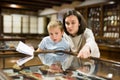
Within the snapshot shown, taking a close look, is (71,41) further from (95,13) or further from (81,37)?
(95,13)

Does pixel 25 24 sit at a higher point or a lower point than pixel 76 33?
higher

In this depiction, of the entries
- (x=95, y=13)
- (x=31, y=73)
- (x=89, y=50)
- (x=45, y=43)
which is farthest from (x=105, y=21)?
(x=31, y=73)

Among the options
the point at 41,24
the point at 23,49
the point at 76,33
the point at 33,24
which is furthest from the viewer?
the point at 33,24

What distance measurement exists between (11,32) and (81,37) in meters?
9.74

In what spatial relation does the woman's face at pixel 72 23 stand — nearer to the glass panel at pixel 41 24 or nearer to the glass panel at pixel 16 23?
the glass panel at pixel 41 24

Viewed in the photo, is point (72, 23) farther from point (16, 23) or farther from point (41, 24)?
point (41, 24)

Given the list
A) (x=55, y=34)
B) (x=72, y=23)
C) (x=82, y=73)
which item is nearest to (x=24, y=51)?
(x=55, y=34)

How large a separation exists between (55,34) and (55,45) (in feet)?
0.67

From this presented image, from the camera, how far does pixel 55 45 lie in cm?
233

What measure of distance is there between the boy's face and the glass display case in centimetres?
63

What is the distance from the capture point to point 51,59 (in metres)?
1.89

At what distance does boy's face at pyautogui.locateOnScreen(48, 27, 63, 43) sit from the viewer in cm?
215

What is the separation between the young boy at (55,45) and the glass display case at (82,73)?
0.77 feet

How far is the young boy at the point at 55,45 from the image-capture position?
6.08 ft
